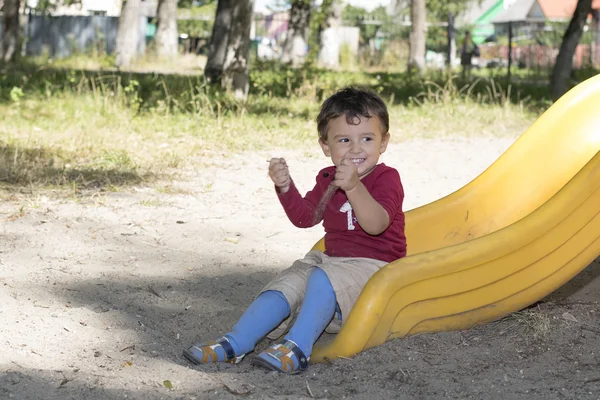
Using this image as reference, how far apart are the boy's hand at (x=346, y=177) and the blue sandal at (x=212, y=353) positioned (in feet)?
1.94

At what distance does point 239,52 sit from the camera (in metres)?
9.36

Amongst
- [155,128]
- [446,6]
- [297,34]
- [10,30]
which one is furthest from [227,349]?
[446,6]

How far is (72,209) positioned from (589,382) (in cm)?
300

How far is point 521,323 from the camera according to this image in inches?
117

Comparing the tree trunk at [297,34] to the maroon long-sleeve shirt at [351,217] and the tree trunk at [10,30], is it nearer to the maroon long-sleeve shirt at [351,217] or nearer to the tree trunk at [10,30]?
the tree trunk at [10,30]

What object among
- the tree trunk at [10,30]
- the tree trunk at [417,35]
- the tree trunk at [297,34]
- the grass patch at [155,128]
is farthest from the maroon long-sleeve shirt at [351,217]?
the tree trunk at [297,34]

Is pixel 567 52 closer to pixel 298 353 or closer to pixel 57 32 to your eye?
pixel 298 353

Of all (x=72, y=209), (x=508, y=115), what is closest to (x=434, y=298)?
(x=72, y=209)

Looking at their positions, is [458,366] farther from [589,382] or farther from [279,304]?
[279,304]

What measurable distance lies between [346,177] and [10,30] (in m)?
15.2

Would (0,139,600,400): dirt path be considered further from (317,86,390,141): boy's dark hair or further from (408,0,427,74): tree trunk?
(408,0,427,74): tree trunk

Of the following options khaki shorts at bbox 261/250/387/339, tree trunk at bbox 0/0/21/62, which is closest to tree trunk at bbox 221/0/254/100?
khaki shorts at bbox 261/250/387/339

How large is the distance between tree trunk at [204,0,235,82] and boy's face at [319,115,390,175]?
7053 millimetres

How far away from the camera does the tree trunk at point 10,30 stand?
15914mm
